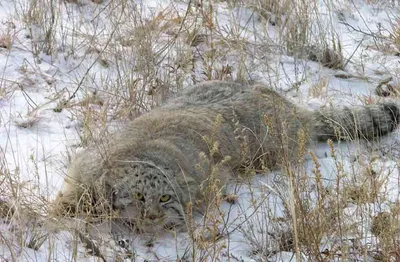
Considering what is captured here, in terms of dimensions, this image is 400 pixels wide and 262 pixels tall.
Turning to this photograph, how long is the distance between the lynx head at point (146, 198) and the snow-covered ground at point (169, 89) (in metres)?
A: 0.12

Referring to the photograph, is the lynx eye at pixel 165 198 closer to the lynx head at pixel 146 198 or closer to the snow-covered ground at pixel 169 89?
the lynx head at pixel 146 198

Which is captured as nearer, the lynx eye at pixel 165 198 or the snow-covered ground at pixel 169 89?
the snow-covered ground at pixel 169 89

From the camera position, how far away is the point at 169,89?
21.0 feet

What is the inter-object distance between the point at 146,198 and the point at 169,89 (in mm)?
2389

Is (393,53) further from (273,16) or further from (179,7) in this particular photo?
(179,7)

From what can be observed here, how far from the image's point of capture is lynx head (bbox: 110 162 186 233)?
4172mm

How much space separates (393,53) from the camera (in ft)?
25.0

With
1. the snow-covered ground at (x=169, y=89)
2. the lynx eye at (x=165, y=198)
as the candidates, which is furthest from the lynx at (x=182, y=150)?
the snow-covered ground at (x=169, y=89)

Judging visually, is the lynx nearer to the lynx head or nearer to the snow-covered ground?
the lynx head

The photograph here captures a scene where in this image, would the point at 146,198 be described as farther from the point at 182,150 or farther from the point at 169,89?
the point at 169,89

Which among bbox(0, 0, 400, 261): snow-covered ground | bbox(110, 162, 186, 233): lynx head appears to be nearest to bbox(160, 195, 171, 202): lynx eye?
bbox(110, 162, 186, 233): lynx head

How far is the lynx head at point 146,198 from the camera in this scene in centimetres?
417

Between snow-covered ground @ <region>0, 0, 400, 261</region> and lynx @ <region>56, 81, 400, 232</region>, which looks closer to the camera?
snow-covered ground @ <region>0, 0, 400, 261</region>

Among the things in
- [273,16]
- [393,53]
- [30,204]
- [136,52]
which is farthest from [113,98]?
[393,53]
